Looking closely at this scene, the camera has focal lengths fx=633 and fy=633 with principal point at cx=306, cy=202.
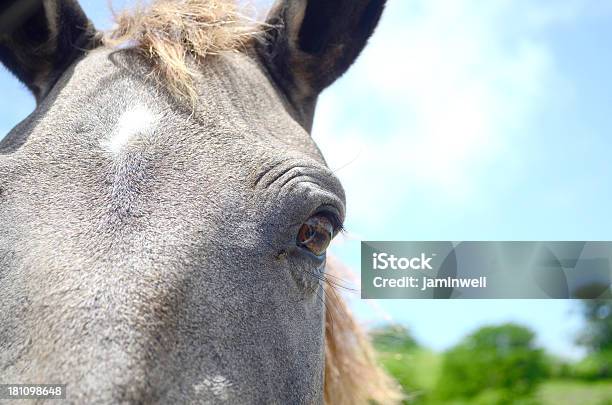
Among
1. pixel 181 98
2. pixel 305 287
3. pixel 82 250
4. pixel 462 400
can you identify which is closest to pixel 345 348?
pixel 305 287

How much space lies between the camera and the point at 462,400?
69.4ft

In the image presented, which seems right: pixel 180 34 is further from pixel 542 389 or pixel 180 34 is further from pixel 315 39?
pixel 542 389

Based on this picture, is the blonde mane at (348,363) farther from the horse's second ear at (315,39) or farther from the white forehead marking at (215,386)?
the white forehead marking at (215,386)

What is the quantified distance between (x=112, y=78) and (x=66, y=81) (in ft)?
1.19

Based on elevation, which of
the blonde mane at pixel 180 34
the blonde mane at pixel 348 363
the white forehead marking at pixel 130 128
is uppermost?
the blonde mane at pixel 180 34

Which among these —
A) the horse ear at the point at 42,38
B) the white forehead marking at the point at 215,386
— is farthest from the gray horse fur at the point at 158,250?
the horse ear at the point at 42,38

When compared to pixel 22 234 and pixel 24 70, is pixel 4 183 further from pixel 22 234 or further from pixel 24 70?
pixel 24 70

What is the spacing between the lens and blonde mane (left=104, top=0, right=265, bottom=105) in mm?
2894

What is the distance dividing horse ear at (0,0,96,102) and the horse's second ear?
104 centimetres

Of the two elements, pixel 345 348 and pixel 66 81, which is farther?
pixel 345 348

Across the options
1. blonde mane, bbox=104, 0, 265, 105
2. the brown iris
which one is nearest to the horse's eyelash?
the brown iris

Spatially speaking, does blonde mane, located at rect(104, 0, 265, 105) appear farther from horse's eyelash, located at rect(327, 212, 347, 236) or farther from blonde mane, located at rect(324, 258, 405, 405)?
blonde mane, located at rect(324, 258, 405, 405)

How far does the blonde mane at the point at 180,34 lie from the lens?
2894 mm

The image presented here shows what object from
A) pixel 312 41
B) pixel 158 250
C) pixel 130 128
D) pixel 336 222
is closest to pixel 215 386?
pixel 158 250
